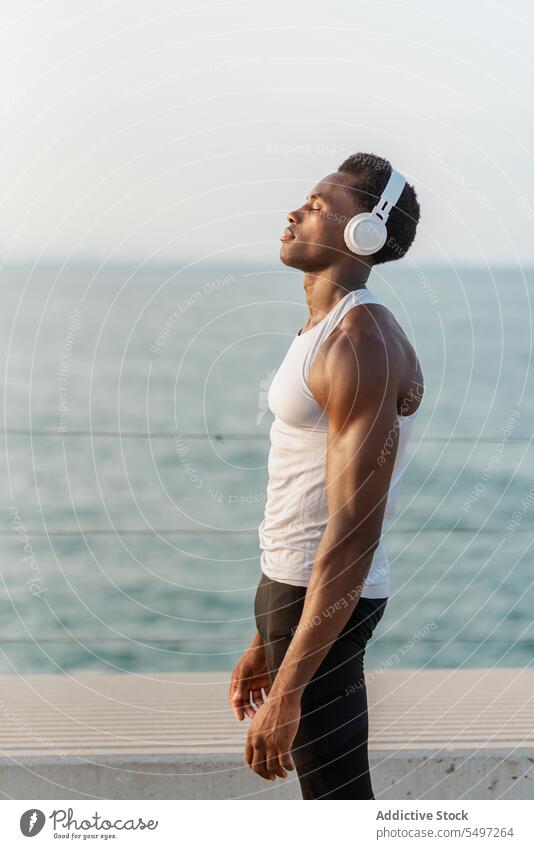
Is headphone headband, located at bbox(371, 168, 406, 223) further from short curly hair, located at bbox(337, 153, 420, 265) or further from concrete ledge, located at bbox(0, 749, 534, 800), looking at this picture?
concrete ledge, located at bbox(0, 749, 534, 800)

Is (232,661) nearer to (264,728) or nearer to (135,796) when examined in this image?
(135,796)

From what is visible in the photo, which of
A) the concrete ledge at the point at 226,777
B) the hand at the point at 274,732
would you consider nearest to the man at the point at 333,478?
the hand at the point at 274,732

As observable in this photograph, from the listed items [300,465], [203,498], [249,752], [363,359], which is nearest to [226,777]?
[249,752]

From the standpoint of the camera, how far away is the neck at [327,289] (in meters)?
1.60

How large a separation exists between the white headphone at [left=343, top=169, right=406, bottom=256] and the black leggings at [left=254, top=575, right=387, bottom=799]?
493 millimetres

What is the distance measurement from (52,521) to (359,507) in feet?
32.5

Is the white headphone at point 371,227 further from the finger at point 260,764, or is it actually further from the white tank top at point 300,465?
the finger at point 260,764

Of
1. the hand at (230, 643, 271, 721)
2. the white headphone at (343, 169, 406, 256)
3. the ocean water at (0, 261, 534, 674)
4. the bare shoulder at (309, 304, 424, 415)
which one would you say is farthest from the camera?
the ocean water at (0, 261, 534, 674)

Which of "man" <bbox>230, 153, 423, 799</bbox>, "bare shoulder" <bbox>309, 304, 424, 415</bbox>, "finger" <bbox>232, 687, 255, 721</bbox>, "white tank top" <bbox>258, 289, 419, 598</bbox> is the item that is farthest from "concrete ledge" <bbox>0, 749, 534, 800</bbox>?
"bare shoulder" <bbox>309, 304, 424, 415</bbox>

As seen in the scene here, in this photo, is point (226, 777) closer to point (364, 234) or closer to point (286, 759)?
point (286, 759)

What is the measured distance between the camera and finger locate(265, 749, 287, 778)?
1.53m

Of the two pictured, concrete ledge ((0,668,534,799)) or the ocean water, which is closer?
concrete ledge ((0,668,534,799))
